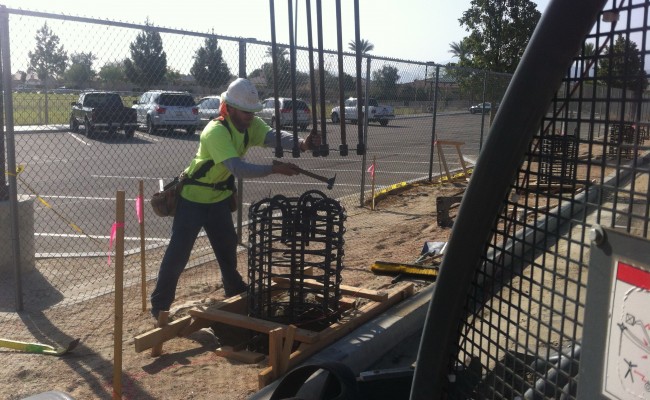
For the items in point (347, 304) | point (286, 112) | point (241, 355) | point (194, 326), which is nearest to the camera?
point (241, 355)

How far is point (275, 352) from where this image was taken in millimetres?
4164

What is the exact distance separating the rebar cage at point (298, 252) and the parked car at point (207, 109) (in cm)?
366

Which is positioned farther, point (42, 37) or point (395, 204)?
point (395, 204)

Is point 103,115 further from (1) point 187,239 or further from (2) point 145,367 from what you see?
(2) point 145,367

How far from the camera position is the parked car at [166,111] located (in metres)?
7.01

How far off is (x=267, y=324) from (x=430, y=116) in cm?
1118

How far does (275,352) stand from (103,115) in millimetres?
3881

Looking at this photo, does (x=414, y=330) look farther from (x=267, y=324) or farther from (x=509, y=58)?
(x=509, y=58)

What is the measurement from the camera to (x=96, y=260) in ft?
24.6

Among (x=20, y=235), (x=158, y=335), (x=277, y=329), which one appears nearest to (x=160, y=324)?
(x=158, y=335)

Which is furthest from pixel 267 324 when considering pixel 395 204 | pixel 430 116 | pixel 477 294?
pixel 430 116

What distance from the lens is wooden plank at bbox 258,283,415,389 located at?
13.6 ft

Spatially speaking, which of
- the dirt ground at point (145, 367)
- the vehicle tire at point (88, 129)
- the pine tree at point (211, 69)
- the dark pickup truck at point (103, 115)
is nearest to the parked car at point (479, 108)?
the pine tree at point (211, 69)

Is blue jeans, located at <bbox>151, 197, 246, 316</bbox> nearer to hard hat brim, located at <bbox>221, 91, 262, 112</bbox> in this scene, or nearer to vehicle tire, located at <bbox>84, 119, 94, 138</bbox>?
hard hat brim, located at <bbox>221, 91, 262, 112</bbox>
